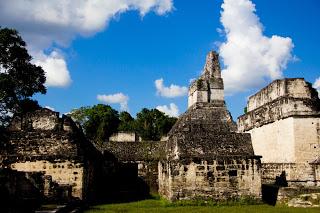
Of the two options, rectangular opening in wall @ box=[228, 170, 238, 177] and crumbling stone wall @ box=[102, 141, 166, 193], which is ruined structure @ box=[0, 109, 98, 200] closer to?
crumbling stone wall @ box=[102, 141, 166, 193]

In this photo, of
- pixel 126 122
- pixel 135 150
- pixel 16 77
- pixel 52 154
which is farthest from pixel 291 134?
pixel 126 122

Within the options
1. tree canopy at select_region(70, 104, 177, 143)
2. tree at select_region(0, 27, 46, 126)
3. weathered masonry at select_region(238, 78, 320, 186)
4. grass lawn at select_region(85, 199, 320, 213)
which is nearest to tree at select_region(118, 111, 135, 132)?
tree canopy at select_region(70, 104, 177, 143)

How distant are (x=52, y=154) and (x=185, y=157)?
5.44 metres

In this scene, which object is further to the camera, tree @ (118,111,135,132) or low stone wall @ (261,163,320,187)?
tree @ (118,111,135,132)

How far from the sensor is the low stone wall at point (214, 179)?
17.0 m

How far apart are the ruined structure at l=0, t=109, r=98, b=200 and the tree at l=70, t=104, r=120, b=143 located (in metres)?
38.1

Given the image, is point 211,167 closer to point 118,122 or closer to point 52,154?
point 52,154

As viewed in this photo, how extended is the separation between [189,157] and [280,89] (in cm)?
850

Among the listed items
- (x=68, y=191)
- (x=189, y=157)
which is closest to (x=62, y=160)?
(x=68, y=191)

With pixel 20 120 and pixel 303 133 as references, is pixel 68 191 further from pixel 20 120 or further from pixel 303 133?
pixel 303 133

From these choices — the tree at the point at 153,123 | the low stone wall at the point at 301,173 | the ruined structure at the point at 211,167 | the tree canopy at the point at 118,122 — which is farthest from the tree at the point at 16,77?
the tree at the point at 153,123

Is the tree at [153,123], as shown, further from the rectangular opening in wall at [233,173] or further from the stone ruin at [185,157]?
the rectangular opening in wall at [233,173]

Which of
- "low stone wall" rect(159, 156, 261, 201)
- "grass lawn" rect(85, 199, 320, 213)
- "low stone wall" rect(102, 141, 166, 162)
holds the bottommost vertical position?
"grass lawn" rect(85, 199, 320, 213)

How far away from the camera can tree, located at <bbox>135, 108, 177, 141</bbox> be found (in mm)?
61281
